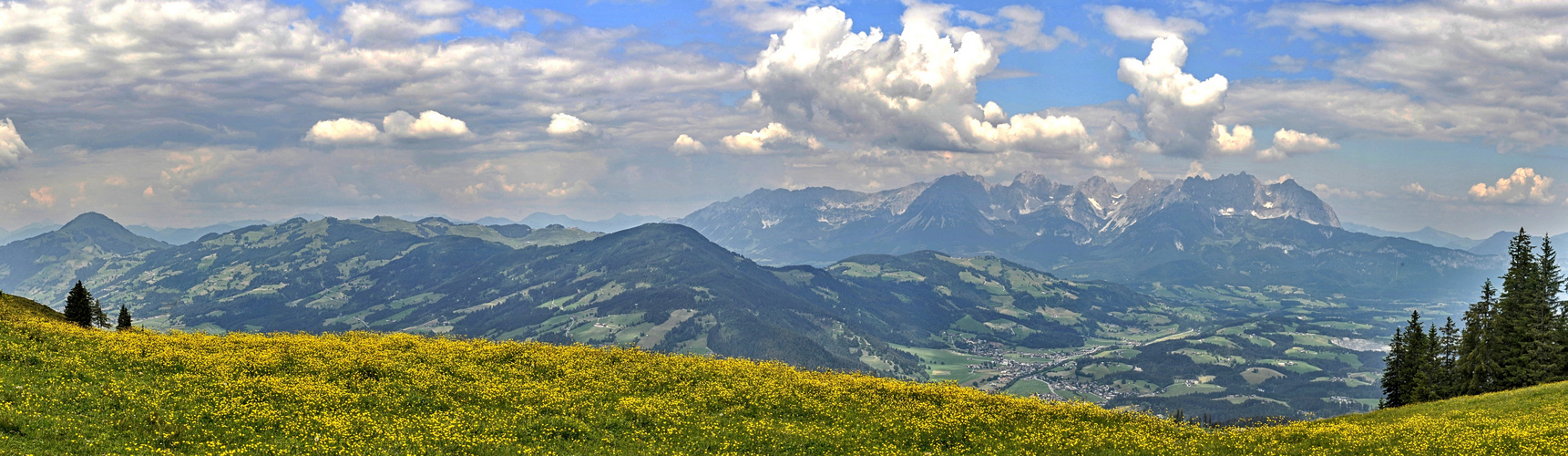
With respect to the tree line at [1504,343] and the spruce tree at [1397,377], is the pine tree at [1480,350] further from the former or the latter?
the spruce tree at [1397,377]

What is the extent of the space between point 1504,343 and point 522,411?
105285mm

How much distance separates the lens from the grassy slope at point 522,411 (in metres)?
32.8

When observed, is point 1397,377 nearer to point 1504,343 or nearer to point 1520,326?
point 1504,343

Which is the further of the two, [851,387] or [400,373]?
[851,387]

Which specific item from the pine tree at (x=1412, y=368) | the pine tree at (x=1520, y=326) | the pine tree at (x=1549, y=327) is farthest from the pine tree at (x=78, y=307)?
the pine tree at (x=1549, y=327)

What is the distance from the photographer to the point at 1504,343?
8525 centimetres

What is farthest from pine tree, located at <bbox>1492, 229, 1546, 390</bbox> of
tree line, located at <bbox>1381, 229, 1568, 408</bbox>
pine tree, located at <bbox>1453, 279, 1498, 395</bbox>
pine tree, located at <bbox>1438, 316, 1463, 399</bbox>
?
pine tree, located at <bbox>1438, 316, 1463, 399</bbox>

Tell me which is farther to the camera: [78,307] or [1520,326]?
[1520,326]

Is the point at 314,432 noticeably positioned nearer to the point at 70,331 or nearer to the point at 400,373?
the point at 400,373

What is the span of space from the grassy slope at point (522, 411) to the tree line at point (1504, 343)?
126ft

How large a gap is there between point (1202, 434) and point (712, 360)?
33.5 metres

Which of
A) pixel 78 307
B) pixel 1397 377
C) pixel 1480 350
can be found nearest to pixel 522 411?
pixel 78 307

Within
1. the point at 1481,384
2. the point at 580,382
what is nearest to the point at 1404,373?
the point at 1481,384

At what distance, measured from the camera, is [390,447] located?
3275 cm
